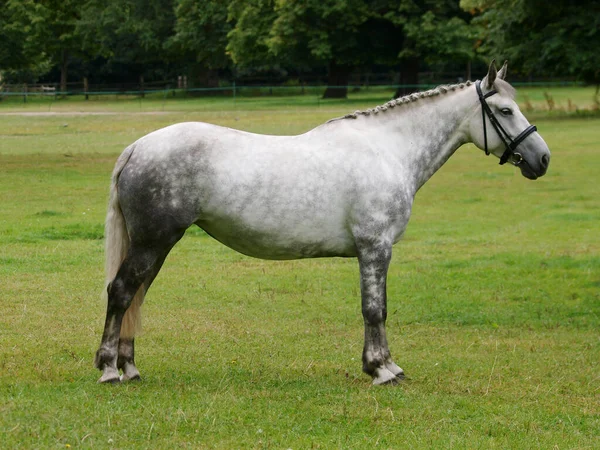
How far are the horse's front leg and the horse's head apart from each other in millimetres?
1359

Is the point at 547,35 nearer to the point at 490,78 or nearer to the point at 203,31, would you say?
the point at 490,78

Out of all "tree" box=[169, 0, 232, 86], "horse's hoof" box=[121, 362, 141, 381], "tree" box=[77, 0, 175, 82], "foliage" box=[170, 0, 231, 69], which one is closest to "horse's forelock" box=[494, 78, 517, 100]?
"horse's hoof" box=[121, 362, 141, 381]

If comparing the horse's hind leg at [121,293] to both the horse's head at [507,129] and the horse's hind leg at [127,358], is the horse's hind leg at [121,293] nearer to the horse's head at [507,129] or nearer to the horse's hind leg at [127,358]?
the horse's hind leg at [127,358]

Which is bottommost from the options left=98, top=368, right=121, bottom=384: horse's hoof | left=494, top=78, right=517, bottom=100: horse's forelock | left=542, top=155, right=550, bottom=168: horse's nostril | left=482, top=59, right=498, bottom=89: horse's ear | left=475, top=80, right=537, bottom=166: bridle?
left=98, top=368, right=121, bottom=384: horse's hoof

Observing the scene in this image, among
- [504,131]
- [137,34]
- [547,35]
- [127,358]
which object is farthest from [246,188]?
[137,34]

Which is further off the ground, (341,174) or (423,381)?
(341,174)

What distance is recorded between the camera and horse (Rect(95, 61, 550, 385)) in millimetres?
7203

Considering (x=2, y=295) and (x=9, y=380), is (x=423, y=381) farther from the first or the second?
(x=2, y=295)

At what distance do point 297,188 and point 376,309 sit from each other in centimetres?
118

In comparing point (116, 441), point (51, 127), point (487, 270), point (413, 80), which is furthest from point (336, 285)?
point (413, 80)

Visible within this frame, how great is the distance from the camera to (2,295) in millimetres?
10695

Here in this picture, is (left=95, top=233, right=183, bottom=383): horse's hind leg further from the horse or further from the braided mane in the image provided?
the braided mane

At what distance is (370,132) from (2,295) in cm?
511

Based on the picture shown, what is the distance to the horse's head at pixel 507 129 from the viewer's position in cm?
790
